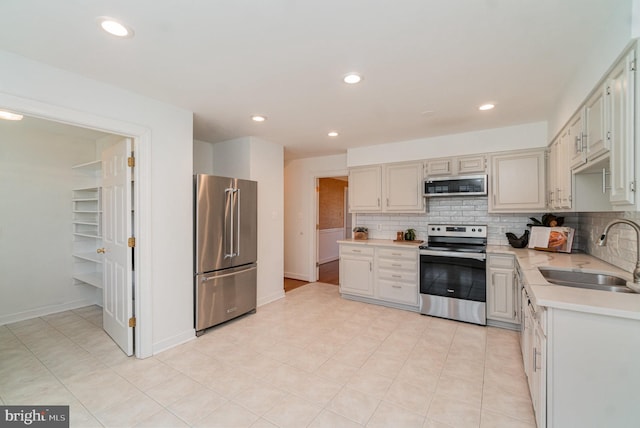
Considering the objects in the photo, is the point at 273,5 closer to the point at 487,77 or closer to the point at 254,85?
the point at 254,85

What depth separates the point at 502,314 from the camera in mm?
3271

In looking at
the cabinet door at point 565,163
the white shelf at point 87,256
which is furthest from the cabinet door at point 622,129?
the white shelf at point 87,256

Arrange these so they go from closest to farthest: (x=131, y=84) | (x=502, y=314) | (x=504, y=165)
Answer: (x=131, y=84), (x=502, y=314), (x=504, y=165)

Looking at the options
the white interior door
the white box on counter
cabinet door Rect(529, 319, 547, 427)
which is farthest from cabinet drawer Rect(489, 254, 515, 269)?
the white interior door

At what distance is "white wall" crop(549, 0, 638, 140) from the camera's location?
145 centimetres

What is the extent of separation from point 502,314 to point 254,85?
3.63 m

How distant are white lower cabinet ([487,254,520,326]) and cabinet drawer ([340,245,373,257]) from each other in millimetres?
1558

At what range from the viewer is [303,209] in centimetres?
567

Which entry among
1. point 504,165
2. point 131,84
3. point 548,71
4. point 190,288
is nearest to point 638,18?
point 548,71

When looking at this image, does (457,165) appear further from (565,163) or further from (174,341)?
(174,341)

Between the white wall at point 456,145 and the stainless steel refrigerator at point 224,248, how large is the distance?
77.5 inches

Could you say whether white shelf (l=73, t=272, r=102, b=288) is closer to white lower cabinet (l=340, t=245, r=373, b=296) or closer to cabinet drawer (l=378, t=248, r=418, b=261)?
white lower cabinet (l=340, t=245, r=373, b=296)

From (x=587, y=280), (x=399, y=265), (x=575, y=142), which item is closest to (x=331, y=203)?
(x=399, y=265)

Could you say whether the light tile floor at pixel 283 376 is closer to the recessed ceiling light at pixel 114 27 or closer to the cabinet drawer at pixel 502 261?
the cabinet drawer at pixel 502 261
